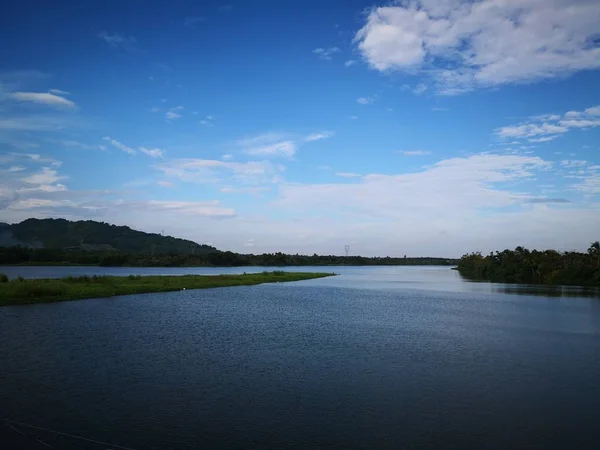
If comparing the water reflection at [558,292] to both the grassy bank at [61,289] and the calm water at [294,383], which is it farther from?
the grassy bank at [61,289]

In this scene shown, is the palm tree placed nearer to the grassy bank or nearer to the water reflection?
the water reflection

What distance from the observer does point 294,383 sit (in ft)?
53.9

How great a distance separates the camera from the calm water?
38.6 ft

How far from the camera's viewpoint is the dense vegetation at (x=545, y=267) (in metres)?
85.3

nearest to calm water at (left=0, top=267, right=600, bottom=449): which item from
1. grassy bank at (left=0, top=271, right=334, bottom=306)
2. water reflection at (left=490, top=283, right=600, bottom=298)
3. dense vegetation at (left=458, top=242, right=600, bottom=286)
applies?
grassy bank at (left=0, top=271, right=334, bottom=306)

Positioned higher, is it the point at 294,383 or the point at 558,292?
the point at 294,383

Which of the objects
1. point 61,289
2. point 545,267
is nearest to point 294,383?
point 61,289

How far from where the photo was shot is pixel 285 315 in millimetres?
36312

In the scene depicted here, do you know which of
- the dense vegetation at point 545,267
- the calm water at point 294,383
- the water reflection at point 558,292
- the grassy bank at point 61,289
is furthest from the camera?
the dense vegetation at point 545,267

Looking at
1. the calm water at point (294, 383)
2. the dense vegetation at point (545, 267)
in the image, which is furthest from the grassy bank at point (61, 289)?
the dense vegetation at point (545, 267)

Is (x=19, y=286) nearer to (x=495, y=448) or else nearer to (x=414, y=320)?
(x=414, y=320)

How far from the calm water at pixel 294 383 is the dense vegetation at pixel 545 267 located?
6210 centimetres

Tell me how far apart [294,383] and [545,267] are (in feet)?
308

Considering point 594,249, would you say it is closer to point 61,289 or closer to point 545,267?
point 545,267
